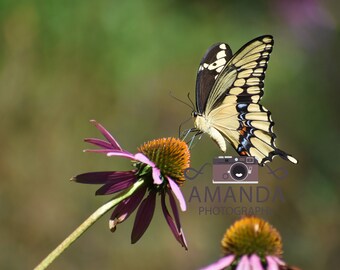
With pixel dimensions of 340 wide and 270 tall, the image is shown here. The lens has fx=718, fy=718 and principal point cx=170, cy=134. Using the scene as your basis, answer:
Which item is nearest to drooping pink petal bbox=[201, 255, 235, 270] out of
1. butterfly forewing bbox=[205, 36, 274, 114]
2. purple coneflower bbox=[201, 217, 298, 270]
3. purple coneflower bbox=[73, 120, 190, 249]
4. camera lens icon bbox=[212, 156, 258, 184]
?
purple coneflower bbox=[201, 217, 298, 270]

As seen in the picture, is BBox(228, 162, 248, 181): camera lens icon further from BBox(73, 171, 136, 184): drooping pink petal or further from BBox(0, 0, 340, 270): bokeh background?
BBox(0, 0, 340, 270): bokeh background

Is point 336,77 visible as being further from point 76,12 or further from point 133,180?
point 133,180

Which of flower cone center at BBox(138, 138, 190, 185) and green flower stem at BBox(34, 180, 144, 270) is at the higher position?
flower cone center at BBox(138, 138, 190, 185)

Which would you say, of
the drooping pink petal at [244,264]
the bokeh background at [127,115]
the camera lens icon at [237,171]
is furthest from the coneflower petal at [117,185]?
the bokeh background at [127,115]

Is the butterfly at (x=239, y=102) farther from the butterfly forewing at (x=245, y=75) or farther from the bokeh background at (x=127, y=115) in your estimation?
the bokeh background at (x=127, y=115)

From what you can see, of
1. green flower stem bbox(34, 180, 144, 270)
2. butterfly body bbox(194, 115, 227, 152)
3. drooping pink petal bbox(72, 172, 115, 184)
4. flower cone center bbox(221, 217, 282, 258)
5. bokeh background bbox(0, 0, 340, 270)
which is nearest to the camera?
green flower stem bbox(34, 180, 144, 270)
